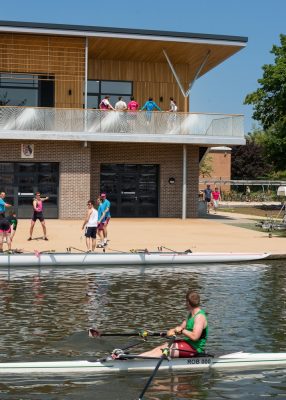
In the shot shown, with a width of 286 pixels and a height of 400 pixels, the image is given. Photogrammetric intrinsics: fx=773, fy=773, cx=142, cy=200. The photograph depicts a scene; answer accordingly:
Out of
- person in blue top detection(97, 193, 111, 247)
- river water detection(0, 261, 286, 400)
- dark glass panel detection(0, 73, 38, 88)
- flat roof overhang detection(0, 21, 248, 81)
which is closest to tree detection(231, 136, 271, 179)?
flat roof overhang detection(0, 21, 248, 81)

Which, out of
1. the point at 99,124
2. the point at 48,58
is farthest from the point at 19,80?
the point at 99,124

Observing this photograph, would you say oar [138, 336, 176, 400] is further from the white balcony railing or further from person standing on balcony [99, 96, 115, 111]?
person standing on balcony [99, 96, 115, 111]

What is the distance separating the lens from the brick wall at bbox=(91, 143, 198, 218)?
127 feet

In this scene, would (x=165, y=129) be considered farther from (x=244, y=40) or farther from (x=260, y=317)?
(x=260, y=317)

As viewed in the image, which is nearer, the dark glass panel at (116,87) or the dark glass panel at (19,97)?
the dark glass panel at (19,97)

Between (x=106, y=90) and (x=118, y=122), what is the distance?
4.45 m

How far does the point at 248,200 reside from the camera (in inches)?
2820

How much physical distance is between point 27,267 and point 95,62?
2039cm

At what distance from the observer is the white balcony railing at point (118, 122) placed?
35375 millimetres

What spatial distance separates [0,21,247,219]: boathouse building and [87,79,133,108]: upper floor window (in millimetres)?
52

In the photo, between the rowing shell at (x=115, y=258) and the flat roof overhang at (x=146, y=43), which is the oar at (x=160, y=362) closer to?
the rowing shell at (x=115, y=258)

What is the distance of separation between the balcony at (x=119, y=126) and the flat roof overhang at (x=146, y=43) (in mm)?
3603

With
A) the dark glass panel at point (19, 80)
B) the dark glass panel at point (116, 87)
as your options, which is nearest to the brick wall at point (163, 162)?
the dark glass panel at point (116, 87)

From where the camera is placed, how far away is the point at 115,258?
2256 cm
